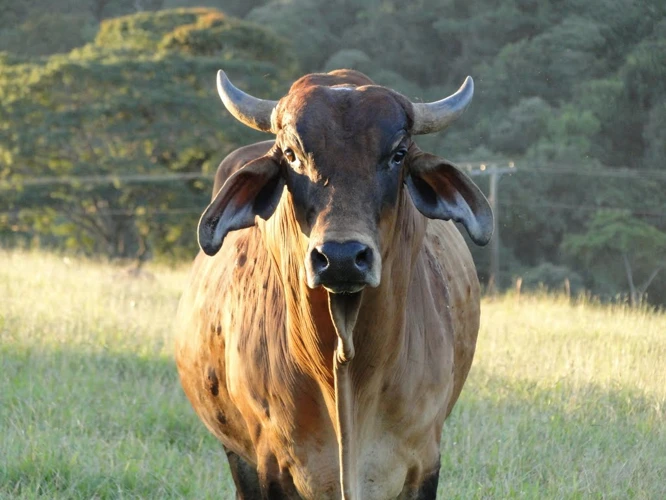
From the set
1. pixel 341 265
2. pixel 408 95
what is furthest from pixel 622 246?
pixel 341 265

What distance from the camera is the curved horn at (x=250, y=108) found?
13.6ft

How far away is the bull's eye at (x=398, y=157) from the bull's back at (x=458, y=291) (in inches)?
47.0

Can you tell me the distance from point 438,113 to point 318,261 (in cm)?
92

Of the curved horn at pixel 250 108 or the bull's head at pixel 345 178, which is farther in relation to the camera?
the curved horn at pixel 250 108

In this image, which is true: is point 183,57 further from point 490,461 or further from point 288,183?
point 288,183

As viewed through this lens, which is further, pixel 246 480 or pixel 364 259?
pixel 246 480

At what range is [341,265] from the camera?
3305 mm

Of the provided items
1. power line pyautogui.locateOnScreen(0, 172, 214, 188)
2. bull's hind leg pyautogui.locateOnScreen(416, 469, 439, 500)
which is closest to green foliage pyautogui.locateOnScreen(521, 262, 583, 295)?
power line pyautogui.locateOnScreen(0, 172, 214, 188)

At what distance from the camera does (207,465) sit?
6.67 m

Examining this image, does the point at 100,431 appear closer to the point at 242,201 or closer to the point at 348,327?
the point at 242,201

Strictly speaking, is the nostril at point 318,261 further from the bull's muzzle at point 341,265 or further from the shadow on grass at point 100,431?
the shadow on grass at point 100,431

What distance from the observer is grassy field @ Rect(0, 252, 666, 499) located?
6.13m

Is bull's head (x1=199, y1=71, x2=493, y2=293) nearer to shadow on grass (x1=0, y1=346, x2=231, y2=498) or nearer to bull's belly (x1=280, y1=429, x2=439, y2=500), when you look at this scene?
bull's belly (x1=280, y1=429, x2=439, y2=500)

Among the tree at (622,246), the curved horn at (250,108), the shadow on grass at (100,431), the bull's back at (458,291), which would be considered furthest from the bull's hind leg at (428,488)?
the tree at (622,246)
